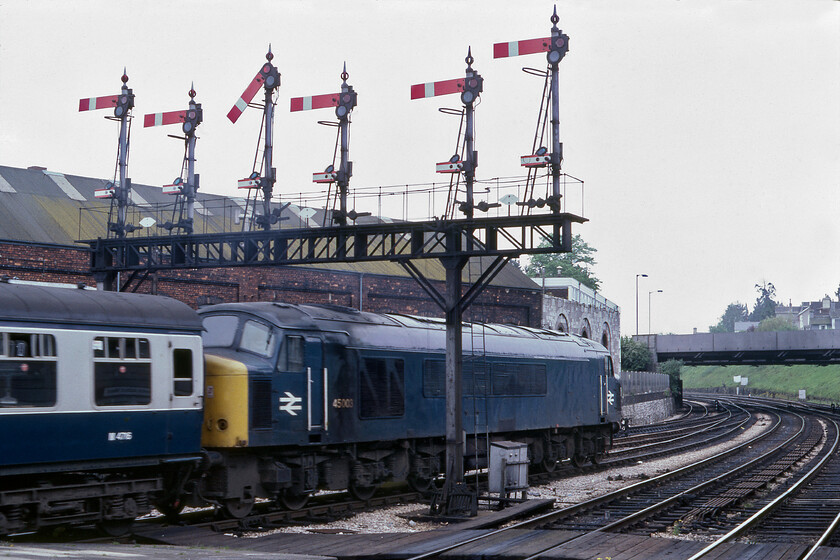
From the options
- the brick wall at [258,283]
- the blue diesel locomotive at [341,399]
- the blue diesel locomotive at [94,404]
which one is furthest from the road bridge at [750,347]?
the blue diesel locomotive at [94,404]

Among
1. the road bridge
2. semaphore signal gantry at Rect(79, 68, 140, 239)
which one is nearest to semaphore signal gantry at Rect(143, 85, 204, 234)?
semaphore signal gantry at Rect(79, 68, 140, 239)

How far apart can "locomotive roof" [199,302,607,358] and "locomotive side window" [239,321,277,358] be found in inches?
6.8

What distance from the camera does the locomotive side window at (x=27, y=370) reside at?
1238cm

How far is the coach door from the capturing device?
17.1m

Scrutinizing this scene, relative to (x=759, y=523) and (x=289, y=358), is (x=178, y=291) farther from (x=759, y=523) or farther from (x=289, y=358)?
(x=759, y=523)

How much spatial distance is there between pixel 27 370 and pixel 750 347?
73.1 m

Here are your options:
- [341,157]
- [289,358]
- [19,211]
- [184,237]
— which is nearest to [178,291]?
[19,211]

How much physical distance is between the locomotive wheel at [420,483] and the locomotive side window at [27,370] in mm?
9140

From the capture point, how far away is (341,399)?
17.9m

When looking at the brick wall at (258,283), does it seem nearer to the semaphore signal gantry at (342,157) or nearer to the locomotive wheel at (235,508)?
the semaphore signal gantry at (342,157)

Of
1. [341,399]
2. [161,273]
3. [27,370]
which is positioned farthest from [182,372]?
[161,273]

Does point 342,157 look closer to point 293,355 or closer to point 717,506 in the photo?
point 293,355

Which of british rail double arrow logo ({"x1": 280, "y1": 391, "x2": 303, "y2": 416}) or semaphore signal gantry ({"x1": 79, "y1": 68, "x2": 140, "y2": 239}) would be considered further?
semaphore signal gantry ({"x1": 79, "y1": 68, "x2": 140, "y2": 239})

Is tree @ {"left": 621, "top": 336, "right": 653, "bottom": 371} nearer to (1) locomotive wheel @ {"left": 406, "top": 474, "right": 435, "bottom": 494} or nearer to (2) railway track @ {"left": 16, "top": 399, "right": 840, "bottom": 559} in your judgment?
(2) railway track @ {"left": 16, "top": 399, "right": 840, "bottom": 559}
